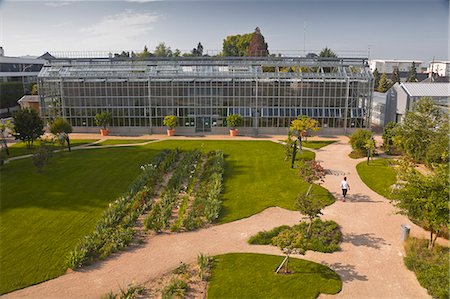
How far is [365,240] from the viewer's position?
19000mm

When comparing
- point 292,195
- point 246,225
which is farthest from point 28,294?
point 292,195

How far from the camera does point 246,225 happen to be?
2078 cm

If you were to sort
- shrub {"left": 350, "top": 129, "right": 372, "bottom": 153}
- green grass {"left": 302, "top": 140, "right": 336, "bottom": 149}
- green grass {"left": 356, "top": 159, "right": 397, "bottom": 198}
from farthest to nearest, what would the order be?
green grass {"left": 302, "top": 140, "right": 336, "bottom": 149}
shrub {"left": 350, "top": 129, "right": 372, "bottom": 153}
green grass {"left": 356, "top": 159, "right": 397, "bottom": 198}

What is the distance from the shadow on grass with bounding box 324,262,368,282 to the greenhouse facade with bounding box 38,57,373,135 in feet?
107

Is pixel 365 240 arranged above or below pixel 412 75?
below

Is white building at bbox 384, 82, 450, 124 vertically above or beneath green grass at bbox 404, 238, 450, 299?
above

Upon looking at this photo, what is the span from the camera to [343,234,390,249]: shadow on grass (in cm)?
1858

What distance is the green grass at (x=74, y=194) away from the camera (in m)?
17.1

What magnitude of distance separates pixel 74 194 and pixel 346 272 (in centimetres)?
1854

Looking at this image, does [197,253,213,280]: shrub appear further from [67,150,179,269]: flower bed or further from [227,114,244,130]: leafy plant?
[227,114,244,130]: leafy plant

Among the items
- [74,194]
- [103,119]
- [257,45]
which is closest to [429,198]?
[74,194]

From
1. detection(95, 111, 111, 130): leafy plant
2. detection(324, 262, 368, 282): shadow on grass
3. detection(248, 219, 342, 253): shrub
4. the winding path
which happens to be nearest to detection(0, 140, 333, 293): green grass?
the winding path

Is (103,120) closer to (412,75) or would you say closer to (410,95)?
(410,95)

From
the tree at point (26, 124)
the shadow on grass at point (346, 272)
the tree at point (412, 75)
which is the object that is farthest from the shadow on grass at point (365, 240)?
the tree at point (412, 75)
